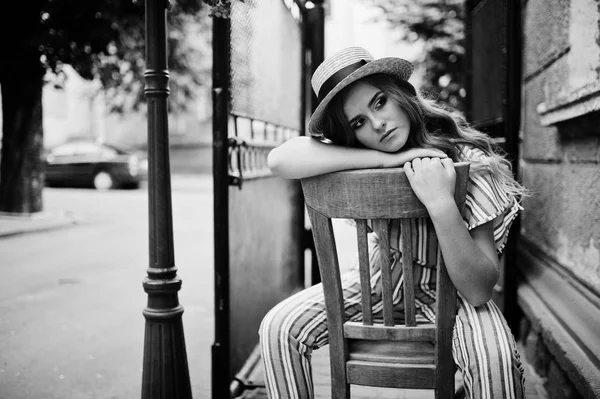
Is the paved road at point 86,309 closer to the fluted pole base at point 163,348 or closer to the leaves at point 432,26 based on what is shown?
the fluted pole base at point 163,348

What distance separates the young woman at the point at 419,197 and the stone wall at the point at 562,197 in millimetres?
569

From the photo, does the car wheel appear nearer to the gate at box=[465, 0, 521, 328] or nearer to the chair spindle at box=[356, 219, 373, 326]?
the gate at box=[465, 0, 521, 328]

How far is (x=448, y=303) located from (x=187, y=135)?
996 inches

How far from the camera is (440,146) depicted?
6.44 feet

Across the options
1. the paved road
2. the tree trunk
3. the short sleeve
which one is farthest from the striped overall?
the tree trunk

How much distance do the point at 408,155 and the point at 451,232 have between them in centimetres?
31

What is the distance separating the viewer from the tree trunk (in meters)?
9.27

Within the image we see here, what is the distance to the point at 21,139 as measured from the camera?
9438 mm

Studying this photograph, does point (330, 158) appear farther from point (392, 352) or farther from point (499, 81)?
point (499, 81)

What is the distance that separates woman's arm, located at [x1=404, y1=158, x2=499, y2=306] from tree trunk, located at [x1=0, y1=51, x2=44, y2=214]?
8.92 metres

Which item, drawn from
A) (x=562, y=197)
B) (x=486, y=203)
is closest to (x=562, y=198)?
(x=562, y=197)

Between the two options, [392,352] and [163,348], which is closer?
[392,352]

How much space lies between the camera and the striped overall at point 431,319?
167 cm

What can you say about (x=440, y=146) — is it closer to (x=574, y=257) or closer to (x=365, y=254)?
(x=365, y=254)
